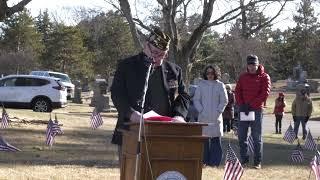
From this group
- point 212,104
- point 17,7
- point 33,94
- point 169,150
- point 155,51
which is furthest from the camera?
point 33,94

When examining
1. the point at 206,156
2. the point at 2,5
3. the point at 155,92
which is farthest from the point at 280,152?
the point at 155,92

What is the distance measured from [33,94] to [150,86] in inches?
858

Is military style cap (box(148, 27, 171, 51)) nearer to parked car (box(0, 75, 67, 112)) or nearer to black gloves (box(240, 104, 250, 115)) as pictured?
black gloves (box(240, 104, 250, 115))

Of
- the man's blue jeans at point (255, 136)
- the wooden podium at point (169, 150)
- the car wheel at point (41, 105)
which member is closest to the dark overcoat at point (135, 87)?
the wooden podium at point (169, 150)

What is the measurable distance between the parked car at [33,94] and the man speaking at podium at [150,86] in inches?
846

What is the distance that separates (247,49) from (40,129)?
38.0m

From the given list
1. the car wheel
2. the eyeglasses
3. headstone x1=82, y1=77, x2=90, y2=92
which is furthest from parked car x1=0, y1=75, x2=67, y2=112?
headstone x1=82, y1=77, x2=90, y2=92

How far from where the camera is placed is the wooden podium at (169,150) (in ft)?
16.1

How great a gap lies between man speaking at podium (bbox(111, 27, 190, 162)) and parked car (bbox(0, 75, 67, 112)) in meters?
21.5

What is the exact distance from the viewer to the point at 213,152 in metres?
10.5

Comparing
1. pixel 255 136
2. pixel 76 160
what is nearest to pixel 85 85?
pixel 76 160

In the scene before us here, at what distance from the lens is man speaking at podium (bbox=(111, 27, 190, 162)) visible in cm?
562

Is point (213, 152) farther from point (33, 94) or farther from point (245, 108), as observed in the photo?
point (33, 94)

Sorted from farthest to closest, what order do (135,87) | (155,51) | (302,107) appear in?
(302,107) < (135,87) < (155,51)
